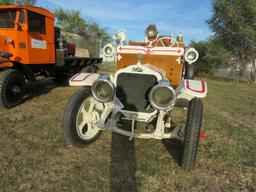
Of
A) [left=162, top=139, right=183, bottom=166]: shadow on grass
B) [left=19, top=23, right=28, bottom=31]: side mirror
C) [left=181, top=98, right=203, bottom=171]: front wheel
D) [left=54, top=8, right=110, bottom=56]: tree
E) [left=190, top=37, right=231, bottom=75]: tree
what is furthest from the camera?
[left=54, top=8, right=110, bottom=56]: tree

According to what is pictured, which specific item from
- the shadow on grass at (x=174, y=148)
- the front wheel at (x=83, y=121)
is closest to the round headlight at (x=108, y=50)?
the front wheel at (x=83, y=121)

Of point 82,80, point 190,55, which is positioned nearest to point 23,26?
point 82,80

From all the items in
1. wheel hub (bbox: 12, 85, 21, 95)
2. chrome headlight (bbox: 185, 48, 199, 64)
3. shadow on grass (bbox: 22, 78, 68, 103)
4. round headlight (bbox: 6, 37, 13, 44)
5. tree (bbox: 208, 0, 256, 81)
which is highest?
tree (bbox: 208, 0, 256, 81)

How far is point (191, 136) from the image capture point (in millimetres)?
2682

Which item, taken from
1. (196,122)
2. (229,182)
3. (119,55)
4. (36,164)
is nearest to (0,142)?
(36,164)

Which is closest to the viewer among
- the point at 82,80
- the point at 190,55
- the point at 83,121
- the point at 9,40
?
the point at 82,80

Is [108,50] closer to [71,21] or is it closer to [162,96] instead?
[162,96]

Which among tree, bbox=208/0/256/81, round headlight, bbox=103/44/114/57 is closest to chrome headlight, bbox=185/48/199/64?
round headlight, bbox=103/44/114/57

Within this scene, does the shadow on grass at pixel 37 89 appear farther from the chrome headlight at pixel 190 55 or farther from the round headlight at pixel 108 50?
the chrome headlight at pixel 190 55

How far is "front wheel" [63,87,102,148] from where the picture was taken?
121 inches

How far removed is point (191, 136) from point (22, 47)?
479cm

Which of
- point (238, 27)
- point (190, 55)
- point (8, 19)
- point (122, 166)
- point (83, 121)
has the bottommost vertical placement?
point (122, 166)

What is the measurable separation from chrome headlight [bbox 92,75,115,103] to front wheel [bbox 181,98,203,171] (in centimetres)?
100

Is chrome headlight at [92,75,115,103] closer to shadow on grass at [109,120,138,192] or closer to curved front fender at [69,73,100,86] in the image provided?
curved front fender at [69,73,100,86]
